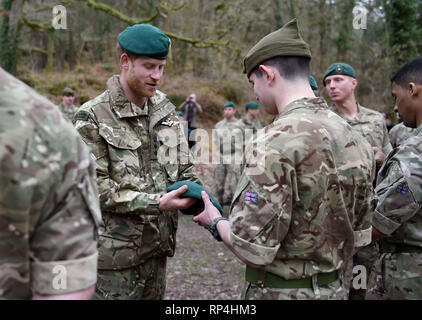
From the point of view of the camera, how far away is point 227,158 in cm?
1010

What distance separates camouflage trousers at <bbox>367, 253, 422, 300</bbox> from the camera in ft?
8.58

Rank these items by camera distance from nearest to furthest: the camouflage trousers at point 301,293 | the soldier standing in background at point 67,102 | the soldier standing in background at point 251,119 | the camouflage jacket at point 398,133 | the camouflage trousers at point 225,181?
the camouflage trousers at point 301,293 → the camouflage jacket at point 398,133 → the camouflage trousers at point 225,181 → the soldier standing in background at point 251,119 → the soldier standing in background at point 67,102

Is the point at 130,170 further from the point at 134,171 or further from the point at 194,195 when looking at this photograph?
the point at 194,195

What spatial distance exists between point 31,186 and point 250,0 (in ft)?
66.1

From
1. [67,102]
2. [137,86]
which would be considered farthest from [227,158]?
[137,86]

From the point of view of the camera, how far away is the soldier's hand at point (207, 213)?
2303mm

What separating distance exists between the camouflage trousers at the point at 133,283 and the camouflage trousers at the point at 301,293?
2.96 feet

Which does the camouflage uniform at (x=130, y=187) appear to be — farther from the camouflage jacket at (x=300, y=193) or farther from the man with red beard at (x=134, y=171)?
the camouflage jacket at (x=300, y=193)

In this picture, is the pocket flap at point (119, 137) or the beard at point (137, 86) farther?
the beard at point (137, 86)

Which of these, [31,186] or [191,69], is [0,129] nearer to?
[31,186]

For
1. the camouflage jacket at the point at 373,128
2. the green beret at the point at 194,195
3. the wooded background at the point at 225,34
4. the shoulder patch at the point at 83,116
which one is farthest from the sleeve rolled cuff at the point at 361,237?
the wooded background at the point at 225,34

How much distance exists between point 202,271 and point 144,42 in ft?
13.7

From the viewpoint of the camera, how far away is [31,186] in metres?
1.07

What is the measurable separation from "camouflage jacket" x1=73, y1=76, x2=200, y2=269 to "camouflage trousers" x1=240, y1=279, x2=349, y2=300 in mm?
833
